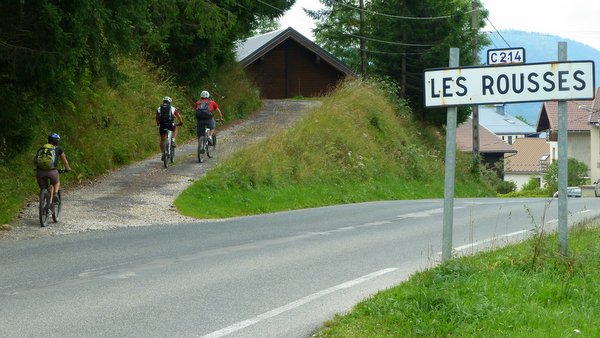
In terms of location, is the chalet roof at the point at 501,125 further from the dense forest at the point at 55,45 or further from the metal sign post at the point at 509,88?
the metal sign post at the point at 509,88

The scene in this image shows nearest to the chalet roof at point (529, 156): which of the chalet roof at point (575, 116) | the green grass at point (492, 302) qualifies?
the chalet roof at point (575, 116)

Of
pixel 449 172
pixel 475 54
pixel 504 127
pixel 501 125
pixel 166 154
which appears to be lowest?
pixel 449 172

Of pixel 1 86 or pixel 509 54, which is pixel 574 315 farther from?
pixel 509 54

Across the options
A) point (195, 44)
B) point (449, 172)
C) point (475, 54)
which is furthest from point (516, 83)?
point (475, 54)

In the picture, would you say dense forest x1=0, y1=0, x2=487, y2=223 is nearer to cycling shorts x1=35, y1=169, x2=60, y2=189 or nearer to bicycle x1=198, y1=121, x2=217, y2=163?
cycling shorts x1=35, y1=169, x2=60, y2=189

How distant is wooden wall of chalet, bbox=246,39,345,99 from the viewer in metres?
52.1

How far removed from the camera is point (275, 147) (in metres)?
27.4

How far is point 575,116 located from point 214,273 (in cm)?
6645

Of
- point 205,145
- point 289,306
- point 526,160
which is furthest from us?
point 526,160

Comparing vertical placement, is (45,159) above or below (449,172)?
above

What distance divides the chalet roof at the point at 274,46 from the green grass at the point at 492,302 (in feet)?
123

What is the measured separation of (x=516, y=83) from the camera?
8.93m

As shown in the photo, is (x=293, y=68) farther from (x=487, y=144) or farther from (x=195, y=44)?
(x=487, y=144)

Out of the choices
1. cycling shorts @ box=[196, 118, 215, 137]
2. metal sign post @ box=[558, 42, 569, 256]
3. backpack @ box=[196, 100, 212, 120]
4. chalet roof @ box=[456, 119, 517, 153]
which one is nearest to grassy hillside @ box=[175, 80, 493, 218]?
cycling shorts @ box=[196, 118, 215, 137]
